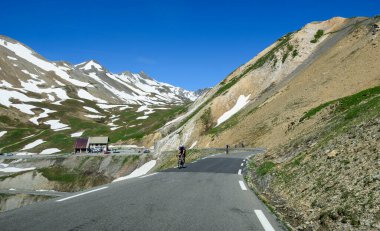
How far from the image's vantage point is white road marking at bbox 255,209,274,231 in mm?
7555

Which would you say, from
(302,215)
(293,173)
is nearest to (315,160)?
(293,173)

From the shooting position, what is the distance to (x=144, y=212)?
8289 mm

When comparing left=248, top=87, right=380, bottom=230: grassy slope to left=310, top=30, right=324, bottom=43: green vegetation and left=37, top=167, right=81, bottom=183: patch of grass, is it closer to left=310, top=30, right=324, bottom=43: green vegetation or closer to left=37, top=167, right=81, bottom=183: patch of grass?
left=37, top=167, right=81, bottom=183: patch of grass

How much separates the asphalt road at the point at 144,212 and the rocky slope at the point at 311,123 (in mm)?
1279

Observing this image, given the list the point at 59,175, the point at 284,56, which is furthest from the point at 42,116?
the point at 284,56

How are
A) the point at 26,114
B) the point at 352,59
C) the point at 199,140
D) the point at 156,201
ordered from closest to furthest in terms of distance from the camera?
the point at 156,201
the point at 352,59
the point at 199,140
the point at 26,114

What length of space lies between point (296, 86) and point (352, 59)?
30.1 feet

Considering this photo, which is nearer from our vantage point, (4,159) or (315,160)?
(315,160)

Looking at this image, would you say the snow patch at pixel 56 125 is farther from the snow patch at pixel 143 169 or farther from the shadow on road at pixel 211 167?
the shadow on road at pixel 211 167

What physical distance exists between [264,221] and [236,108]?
66.6 meters

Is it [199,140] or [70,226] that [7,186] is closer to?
[199,140]

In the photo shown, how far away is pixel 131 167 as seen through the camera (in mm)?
61938

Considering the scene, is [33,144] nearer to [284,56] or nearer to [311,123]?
[284,56]

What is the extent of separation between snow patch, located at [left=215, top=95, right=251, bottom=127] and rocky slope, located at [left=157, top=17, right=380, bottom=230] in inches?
10.4
